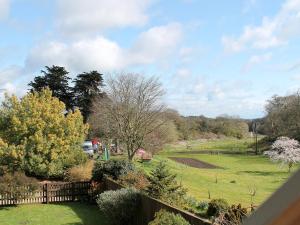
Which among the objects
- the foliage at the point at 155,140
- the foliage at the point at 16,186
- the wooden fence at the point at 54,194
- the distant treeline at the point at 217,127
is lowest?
the wooden fence at the point at 54,194

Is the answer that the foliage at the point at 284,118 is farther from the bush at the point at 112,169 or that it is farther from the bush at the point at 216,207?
the bush at the point at 216,207

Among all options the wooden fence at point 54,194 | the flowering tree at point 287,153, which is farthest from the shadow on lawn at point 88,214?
the flowering tree at point 287,153

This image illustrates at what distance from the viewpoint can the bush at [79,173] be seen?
26609 millimetres

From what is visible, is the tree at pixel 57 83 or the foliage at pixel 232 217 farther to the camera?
the tree at pixel 57 83

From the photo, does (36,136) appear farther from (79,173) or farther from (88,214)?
(88,214)

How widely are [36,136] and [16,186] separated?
4216mm

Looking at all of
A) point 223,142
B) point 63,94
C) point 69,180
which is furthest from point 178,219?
point 223,142

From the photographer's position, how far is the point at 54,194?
24.5m

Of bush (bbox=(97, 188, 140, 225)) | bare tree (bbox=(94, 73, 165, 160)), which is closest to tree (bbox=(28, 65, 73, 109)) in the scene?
bare tree (bbox=(94, 73, 165, 160))

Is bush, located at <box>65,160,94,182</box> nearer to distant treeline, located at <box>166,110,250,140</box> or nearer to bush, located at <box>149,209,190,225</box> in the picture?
bush, located at <box>149,209,190,225</box>

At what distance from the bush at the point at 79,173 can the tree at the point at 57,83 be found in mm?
39007

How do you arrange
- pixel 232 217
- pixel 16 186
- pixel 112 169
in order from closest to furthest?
pixel 232 217, pixel 16 186, pixel 112 169

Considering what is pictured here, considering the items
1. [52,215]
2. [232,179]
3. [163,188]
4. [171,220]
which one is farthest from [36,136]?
[232,179]

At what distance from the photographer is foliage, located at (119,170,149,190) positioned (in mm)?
19325
